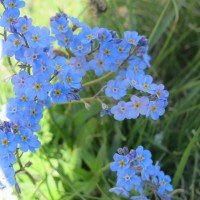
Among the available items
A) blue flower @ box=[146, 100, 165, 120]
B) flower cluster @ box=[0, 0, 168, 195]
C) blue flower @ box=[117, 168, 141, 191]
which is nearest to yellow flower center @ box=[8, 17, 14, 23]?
flower cluster @ box=[0, 0, 168, 195]

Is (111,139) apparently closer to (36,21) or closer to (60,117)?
(60,117)

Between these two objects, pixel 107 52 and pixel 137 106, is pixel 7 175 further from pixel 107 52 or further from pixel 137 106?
pixel 107 52

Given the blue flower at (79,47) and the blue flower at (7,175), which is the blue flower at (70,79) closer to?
the blue flower at (79,47)

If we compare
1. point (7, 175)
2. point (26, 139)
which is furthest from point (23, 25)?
point (7, 175)

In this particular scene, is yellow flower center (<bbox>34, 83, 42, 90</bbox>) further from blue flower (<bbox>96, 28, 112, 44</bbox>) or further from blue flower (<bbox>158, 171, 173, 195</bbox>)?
blue flower (<bbox>158, 171, 173, 195</bbox>)

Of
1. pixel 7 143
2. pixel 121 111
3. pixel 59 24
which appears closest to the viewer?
pixel 7 143

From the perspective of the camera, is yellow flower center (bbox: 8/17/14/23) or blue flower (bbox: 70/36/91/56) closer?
yellow flower center (bbox: 8/17/14/23)

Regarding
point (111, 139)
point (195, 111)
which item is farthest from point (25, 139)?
point (195, 111)

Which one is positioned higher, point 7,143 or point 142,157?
point 7,143

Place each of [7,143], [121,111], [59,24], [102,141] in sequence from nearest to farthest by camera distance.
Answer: [7,143] < [121,111] < [59,24] < [102,141]
